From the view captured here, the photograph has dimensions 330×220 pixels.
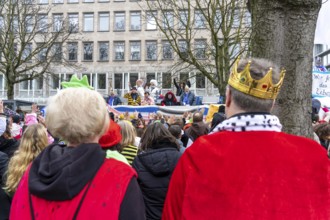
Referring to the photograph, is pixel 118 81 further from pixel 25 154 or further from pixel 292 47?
pixel 292 47

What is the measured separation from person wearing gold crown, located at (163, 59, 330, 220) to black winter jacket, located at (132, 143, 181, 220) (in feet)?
5.60

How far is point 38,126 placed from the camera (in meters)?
4.25

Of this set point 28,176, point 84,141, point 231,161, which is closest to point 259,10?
point 231,161

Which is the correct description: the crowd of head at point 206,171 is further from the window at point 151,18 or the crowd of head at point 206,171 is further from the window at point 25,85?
the window at point 25,85

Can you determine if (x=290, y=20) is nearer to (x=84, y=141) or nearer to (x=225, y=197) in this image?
(x=225, y=197)

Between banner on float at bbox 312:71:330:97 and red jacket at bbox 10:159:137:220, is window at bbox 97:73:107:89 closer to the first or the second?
banner on float at bbox 312:71:330:97

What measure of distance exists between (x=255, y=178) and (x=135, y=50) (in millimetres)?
50385

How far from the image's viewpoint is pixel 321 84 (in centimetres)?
1246

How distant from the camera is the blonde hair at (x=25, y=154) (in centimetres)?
381

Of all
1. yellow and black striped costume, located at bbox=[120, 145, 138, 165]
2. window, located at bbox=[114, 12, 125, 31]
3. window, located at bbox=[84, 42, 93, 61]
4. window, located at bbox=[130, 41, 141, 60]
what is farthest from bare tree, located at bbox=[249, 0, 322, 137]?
window, located at bbox=[114, 12, 125, 31]

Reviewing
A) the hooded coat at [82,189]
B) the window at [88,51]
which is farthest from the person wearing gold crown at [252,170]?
the window at [88,51]

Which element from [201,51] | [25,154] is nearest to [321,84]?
[25,154]

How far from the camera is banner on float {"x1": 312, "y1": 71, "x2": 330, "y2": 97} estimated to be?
40.6 feet

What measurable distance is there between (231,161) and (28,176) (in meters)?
1.01
